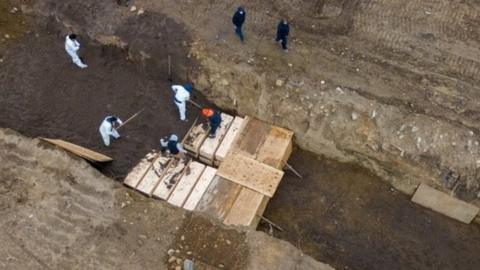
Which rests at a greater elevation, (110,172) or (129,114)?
(129,114)

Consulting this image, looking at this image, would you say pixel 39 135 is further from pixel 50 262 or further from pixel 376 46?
pixel 376 46

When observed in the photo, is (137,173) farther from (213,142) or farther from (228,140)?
(228,140)

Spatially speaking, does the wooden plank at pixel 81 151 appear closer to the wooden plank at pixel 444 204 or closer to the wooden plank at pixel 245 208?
the wooden plank at pixel 245 208

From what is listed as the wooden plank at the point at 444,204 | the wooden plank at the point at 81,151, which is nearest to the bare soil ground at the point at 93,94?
the wooden plank at the point at 81,151

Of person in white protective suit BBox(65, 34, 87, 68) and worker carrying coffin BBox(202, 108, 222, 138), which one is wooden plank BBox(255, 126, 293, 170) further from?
person in white protective suit BBox(65, 34, 87, 68)

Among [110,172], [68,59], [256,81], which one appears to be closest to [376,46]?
[256,81]

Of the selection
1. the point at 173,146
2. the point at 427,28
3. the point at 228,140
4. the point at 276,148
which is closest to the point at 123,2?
the point at 173,146

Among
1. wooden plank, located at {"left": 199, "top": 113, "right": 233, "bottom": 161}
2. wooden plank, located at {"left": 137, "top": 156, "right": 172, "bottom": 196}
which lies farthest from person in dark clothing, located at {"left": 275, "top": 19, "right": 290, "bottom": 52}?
wooden plank, located at {"left": 137, "top": 156, "right": 172, "bottom": 196}
